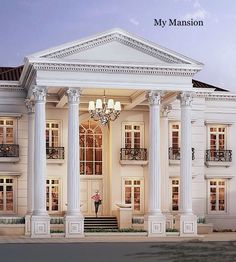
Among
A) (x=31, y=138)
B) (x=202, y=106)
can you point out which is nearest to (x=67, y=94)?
(x=31, y=138)

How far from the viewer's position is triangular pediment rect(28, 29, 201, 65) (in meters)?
34.8

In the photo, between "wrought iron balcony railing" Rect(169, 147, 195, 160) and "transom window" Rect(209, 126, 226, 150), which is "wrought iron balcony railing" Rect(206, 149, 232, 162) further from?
"wrought iron balcony railing" Rect(169, 147, 195, 160)

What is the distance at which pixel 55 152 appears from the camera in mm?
39188

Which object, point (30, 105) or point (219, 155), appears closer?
point (30, 105)

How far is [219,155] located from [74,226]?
1067 cm

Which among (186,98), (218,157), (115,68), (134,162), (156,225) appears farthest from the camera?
(218,157)

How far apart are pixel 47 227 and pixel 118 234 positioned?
3.29 metres

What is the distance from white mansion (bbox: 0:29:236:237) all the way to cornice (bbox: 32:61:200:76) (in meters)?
0.04

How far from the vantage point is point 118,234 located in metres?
35.1

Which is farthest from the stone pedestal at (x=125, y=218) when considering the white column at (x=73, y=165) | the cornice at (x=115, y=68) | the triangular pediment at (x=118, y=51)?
the triangular pediment at (x=118, y=51)

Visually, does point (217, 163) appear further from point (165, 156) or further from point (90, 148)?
point (90, 148)

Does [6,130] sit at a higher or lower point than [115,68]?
lower

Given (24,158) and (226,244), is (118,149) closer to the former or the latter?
(24,158)

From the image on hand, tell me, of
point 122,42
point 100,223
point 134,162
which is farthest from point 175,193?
point 122,42
